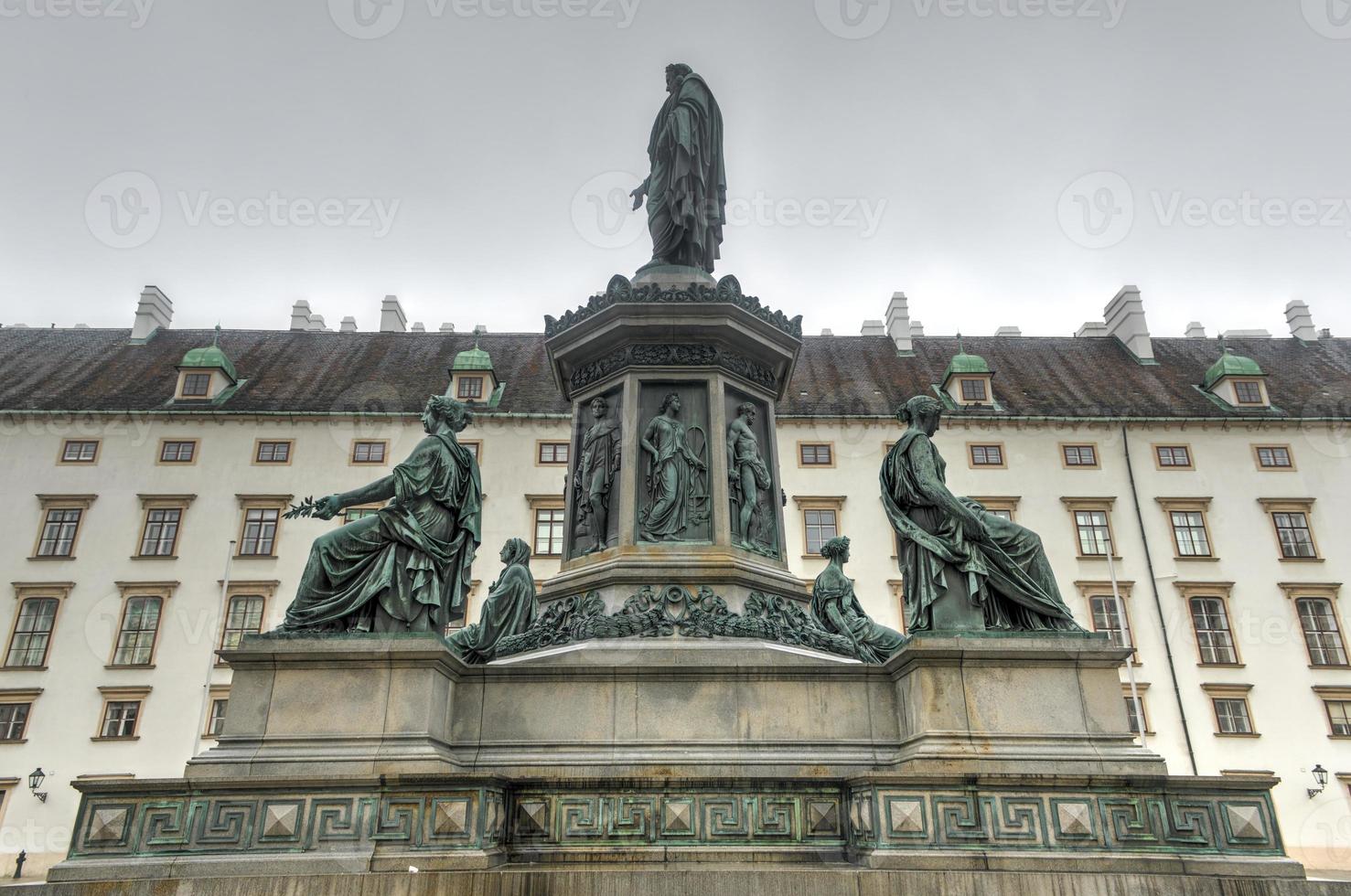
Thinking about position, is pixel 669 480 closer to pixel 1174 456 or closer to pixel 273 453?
pixel 273 453

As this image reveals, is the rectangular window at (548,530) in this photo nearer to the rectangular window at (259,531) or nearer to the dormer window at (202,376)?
the rectangular window at (259,531)

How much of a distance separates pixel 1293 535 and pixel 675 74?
106ft

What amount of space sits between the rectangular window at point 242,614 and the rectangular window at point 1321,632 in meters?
36.1

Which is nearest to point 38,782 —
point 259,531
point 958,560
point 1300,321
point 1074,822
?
point 259,531

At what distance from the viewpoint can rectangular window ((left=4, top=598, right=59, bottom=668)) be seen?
3256 cm

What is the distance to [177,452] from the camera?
35312 mm

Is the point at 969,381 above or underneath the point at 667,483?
above

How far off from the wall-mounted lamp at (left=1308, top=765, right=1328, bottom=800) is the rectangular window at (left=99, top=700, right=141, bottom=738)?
125 ft

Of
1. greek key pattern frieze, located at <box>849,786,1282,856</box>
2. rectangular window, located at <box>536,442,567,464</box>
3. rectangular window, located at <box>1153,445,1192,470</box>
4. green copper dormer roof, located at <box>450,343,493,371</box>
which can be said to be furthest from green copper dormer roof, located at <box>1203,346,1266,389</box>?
greek key pattern frieze, located at <box>849,786,1282,856</box>

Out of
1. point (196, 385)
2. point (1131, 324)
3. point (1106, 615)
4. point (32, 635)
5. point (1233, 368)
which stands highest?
point (1131, 324)

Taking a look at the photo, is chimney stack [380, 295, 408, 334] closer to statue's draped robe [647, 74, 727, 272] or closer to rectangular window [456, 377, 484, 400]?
rectangular window [456, 377, 484, 400]

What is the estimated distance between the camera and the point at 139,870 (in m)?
6.43

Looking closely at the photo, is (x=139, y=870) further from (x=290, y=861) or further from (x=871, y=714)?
(x=871, y=714)

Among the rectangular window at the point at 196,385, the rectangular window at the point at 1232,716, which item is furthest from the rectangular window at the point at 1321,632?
the rectangular window at the point at 196,385
